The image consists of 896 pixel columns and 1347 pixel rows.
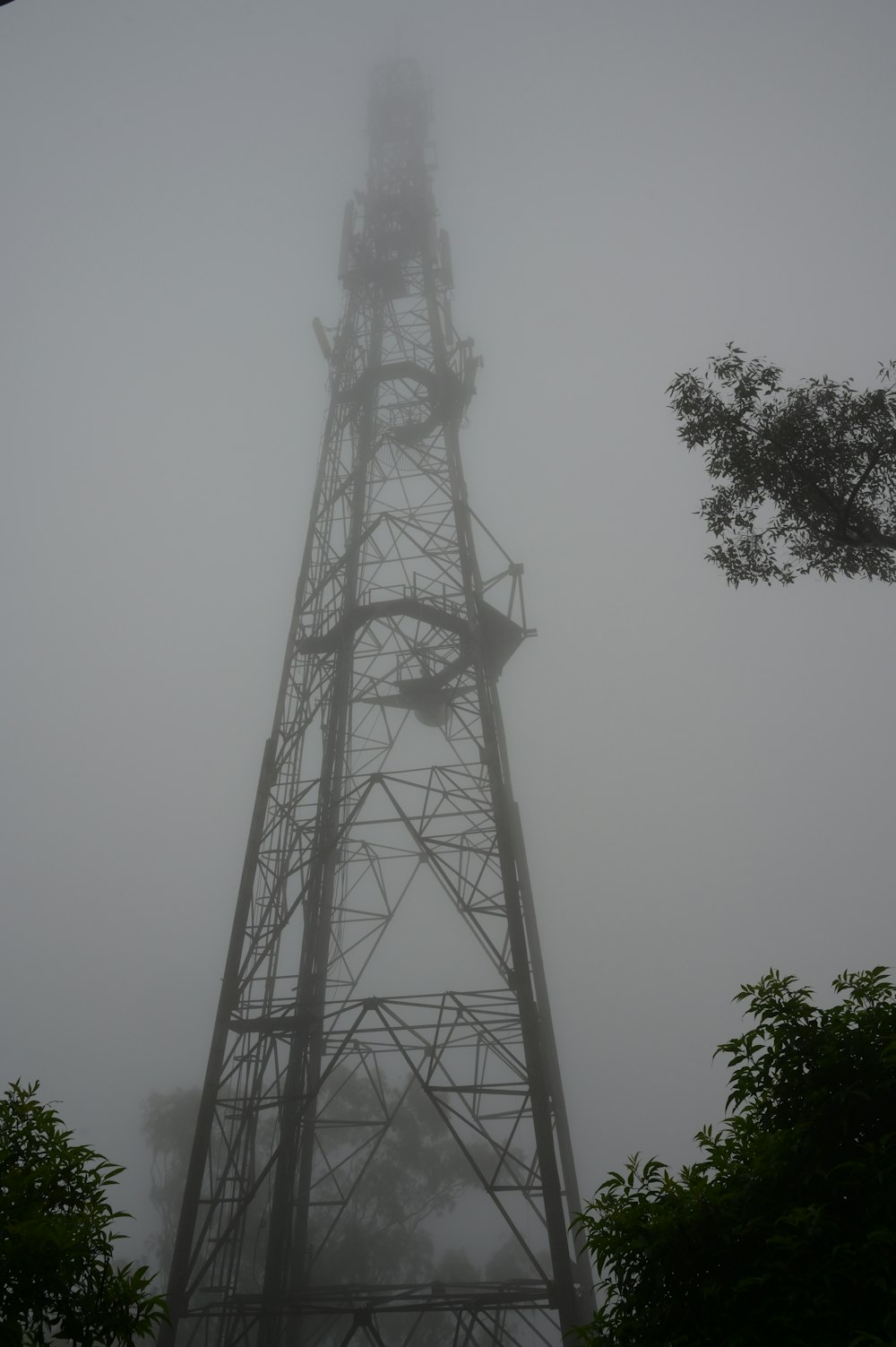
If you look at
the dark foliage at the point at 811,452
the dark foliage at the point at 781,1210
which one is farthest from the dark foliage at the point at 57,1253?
the dark foliage at the point at 811,452

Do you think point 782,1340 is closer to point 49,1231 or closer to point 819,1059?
point 819,1059

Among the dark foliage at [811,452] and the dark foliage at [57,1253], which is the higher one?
the dark foliage at [811,452]

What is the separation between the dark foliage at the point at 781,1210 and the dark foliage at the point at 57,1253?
7.10 ft

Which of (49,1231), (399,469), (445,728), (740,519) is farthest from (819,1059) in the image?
(399,469)

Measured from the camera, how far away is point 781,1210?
434 cm

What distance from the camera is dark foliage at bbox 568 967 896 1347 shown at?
388 centimetres

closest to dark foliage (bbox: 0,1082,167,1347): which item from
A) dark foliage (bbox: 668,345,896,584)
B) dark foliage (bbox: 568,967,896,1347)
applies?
dark foliage (bbox: 568,967,896,1347)

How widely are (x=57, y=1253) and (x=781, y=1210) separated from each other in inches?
127

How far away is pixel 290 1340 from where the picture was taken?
9688 millimetres

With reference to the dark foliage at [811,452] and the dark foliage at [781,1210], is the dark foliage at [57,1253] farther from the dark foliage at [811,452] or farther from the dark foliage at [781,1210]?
the dark foliage at [811,452]

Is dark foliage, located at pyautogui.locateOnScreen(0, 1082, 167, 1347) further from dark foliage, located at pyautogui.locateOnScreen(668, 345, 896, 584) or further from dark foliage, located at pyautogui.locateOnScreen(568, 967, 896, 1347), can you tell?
dark foliage, located at pyautogui.locateOnScreen(668, 345, 896, 584)

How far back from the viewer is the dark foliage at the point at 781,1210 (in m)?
3.88

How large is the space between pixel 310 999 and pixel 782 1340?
326 inches

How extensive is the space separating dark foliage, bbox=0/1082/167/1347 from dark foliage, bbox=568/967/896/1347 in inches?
85.3
